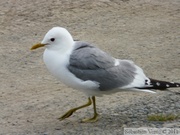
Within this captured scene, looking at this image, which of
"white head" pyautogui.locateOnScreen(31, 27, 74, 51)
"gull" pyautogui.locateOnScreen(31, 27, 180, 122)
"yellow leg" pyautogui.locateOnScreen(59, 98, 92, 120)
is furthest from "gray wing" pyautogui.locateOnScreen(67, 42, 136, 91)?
"yellow leg" pyautogui.locateOnScreen(59, 98, 92, 120)

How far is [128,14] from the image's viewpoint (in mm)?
11945

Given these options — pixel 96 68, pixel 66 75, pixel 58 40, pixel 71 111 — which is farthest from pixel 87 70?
pixel 71 111

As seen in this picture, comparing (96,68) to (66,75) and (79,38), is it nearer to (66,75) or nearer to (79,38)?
(66,75)

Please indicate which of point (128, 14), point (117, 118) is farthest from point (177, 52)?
point (117, 118)

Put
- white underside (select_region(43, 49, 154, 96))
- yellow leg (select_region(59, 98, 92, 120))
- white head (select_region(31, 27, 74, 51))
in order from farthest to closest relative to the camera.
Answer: yellow leg (select_region(59, 98, 92, 120)) < white head (select_region(31, 27, 74, 51)) < white underside (select_region(43, 49, 154, 96))

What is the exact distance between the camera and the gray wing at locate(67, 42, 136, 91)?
6.77 metres

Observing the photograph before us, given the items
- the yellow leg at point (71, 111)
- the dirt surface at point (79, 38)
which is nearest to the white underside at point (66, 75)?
the yellow leg at point (71, 111)

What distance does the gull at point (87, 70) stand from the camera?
675 cm

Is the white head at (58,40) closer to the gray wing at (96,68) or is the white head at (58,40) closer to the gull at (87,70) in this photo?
the gull at (87,70)

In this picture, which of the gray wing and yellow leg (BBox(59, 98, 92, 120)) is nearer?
the gray wing

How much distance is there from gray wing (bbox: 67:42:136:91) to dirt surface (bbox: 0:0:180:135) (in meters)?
0.44

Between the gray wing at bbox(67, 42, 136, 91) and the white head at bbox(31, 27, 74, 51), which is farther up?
the white head at bbox(31, 27, 74, 51)

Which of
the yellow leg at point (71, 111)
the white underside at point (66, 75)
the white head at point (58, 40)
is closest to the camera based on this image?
the white underside at point (66, 75)

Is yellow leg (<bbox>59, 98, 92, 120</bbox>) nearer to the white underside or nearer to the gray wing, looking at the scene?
the white underside
